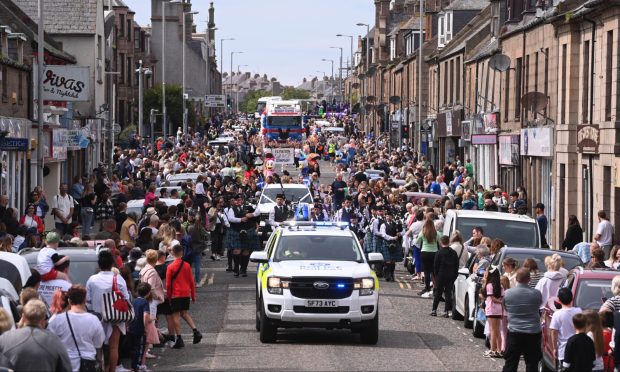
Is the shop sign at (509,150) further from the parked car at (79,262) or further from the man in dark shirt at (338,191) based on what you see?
the parked car at (79,262)

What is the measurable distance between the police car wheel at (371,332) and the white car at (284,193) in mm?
19183

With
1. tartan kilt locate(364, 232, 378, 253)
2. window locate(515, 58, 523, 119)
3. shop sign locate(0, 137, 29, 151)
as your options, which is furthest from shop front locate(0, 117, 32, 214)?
window locate(515, 58, 523, 119)

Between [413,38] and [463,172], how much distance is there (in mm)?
43105

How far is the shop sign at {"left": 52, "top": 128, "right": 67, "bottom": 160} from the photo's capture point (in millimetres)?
45862

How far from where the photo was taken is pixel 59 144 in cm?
4703

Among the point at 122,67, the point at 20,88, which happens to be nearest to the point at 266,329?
the point at 20,88

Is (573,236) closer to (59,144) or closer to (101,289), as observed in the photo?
(101,289)

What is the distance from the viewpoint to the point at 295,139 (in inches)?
3351

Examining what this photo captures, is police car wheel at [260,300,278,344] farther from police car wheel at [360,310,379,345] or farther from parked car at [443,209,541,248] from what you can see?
parked car at [443,209,541,248]

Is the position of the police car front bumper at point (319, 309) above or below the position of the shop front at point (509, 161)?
below

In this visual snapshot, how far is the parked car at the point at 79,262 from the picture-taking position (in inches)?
738

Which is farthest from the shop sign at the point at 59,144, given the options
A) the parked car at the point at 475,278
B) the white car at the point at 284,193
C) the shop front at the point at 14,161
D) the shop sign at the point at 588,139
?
the parked car at the point at 475,278

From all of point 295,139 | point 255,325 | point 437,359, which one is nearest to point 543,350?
point 437,359

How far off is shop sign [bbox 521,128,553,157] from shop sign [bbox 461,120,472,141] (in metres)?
12.6
